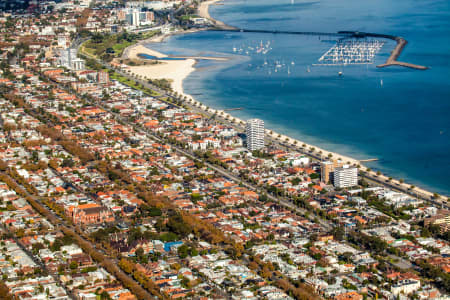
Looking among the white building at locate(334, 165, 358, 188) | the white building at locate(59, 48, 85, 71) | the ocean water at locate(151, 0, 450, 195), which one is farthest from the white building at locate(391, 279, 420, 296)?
the white building at locate(59, 48, 85, 71)

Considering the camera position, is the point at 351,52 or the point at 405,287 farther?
the point at 351,52

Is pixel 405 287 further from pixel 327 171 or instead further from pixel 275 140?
pixel 275 140

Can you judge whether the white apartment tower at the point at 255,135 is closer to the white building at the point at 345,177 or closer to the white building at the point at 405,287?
the white building at the point at 345,177

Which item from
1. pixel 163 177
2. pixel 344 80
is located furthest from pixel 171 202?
pixel 344 80

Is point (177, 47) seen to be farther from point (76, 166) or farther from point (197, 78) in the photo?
point (76, 166)

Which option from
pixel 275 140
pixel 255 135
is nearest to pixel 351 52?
pixel 275 140

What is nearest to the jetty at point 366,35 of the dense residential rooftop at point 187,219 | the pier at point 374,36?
the pier at point 374,36
